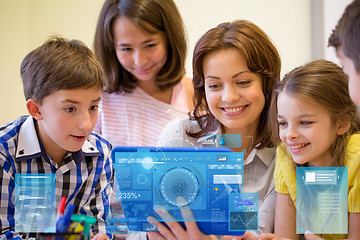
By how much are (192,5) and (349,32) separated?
1724mm

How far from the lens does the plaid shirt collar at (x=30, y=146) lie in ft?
4.12

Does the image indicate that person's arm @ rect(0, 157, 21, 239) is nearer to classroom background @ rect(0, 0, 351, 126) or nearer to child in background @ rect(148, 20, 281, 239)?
child in background @ rect(148, 20, 281, 239)

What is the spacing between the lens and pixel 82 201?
4.24ft

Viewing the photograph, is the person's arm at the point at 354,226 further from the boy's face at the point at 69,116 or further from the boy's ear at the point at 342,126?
the boy's face at the point at 69,116

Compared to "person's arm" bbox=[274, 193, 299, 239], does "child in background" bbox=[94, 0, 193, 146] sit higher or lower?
higher

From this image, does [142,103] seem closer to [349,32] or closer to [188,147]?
[188,147]

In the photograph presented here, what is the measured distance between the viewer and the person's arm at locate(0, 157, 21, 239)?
3.82 feet

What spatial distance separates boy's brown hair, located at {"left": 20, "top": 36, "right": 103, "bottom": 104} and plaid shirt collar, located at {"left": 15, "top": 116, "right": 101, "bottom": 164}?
0.09m

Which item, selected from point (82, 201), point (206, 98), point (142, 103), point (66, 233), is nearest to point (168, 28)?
point (142, 103)
